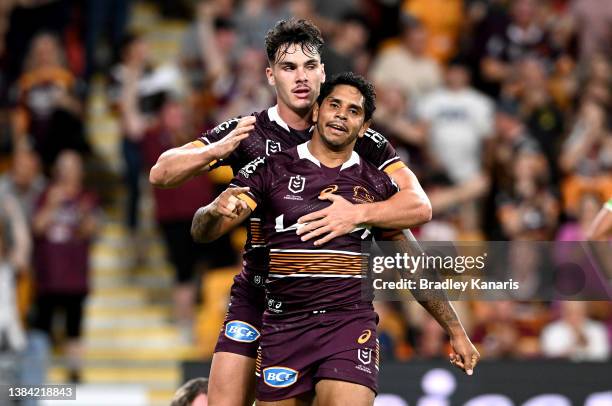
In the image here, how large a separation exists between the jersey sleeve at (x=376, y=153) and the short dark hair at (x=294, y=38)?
566 millimetres

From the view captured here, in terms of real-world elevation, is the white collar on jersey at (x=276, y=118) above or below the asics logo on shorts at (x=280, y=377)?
above

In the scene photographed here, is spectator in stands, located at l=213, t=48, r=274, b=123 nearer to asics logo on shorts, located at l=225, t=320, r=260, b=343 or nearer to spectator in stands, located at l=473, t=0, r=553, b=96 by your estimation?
spectator in stands, located at l=473, t=0, r=553, b=96

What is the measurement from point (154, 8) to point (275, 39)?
32.1 ft

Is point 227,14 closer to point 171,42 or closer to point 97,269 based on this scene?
point 171,42

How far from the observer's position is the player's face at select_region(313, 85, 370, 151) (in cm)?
652

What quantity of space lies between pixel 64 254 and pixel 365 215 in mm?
6377

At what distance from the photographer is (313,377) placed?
652 cm

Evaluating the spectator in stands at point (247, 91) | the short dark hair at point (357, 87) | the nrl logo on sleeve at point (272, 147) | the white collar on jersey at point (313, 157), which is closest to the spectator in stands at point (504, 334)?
the spectator in stands at point (247, 91)

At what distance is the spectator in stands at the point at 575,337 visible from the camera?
11.3 meters

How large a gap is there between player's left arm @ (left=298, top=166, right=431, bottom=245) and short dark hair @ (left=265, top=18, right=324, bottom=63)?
922 millimetres

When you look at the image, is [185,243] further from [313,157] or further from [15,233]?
[313,157]

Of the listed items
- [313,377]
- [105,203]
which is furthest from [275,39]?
[105,203]

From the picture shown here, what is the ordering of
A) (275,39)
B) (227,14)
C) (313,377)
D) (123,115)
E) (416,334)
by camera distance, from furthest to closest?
(227,14) < (123,115) < (416,334) < (275,39) < (313,377)

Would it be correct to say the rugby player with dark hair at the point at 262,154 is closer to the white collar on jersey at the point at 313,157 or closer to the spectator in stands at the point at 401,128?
the white collar on jersey at the point at 313,157
